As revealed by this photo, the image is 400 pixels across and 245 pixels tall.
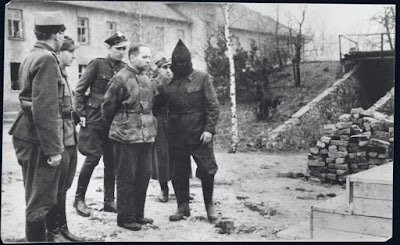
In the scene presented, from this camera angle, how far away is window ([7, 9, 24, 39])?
4.93 m

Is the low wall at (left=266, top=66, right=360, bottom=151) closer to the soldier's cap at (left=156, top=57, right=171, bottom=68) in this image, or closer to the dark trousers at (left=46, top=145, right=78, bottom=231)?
the soldier's cap at (left=156, top=57, right=171, bottom=68)

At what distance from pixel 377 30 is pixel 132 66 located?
125 inches

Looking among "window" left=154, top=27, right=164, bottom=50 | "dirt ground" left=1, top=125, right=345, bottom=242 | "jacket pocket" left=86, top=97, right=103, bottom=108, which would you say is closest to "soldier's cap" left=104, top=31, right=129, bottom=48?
"jacket pocket" left=86, top=97, right=103, bottom=108

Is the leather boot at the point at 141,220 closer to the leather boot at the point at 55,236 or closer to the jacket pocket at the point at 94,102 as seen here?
the leather boot at the point at 55,236

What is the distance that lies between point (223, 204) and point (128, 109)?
1510 millimetres

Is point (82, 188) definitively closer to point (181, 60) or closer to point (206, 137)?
point (206, 137)

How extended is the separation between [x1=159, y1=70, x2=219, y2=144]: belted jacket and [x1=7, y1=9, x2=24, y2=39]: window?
1549 millimetres

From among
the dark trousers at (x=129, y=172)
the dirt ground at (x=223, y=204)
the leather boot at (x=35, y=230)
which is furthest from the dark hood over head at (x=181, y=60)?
the leather boot at (x=35, y=230)

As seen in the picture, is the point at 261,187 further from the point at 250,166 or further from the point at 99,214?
the point at 99,214

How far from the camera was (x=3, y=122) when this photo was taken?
4727mm

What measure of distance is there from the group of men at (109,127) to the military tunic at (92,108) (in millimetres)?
10

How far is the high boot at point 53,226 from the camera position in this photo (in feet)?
14.9

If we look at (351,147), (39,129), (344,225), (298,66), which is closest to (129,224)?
(39,129)

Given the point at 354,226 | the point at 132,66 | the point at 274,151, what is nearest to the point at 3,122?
the point at 132,66
